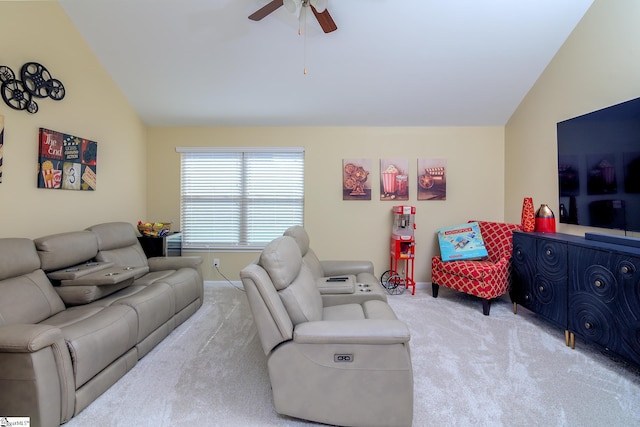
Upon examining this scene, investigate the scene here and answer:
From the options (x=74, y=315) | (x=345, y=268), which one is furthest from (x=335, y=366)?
(x=74, y=315)

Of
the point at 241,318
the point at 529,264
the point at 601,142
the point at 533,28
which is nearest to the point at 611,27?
the point at 533,28

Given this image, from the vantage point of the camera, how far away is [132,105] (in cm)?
399

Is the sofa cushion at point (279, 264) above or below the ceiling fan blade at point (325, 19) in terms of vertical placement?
below

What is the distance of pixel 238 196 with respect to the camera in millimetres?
4391

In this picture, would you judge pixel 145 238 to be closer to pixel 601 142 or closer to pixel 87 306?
pixel 87 306

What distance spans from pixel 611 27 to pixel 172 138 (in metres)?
5.15

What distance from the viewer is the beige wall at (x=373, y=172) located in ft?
14.1

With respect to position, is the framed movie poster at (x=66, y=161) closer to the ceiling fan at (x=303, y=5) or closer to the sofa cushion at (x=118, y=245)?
the sofa cushion at (x=118, y=245)

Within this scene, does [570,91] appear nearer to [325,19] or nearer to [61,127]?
[325,19]

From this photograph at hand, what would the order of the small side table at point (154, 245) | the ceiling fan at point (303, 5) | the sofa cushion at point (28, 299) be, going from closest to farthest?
the sofa cushion at point (28, 299) → the ceiling fan at point (303, 5) → the small side table at point (154, 245)

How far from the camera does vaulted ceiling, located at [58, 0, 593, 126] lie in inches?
113

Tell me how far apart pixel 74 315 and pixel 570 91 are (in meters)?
4.97

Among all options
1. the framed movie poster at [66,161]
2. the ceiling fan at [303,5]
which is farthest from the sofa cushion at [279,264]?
the framed movie poster at [66,161]

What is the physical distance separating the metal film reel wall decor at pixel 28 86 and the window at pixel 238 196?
1659mm
